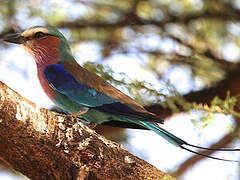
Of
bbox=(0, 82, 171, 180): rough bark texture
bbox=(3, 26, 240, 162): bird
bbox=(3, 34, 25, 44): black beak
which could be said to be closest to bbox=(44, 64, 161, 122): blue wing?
bbox=(3, 26, 240, 162): bird

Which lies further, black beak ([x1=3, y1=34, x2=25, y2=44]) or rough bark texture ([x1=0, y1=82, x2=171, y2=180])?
black beak ([x1=3, y1=34, x2=25, y2=44])

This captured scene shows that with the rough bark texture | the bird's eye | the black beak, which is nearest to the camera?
the rough bark texture

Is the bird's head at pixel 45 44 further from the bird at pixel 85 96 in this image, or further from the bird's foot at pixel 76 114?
the bird's foot at pixel 76 114

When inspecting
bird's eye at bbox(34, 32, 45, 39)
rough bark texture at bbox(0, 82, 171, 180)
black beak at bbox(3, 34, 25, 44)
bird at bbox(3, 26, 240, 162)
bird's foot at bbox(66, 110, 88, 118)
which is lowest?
rough bark texture at bbox(0, 82, 171, 180)

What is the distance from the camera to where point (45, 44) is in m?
2.88

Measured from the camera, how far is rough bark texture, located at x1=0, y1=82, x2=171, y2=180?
2.35m

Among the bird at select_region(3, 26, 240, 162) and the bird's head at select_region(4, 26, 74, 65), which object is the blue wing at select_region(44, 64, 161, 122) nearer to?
the bird at select_region(3, 26, 240, 162)

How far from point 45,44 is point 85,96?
45cm

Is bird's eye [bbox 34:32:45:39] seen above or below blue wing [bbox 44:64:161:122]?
above

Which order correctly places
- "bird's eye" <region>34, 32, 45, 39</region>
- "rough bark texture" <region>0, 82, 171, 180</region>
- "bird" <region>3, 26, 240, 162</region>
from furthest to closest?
"bird's eye" <region>34, 32, 45, 39</region> → "bird" <region>3, 26, 240, 162</region> → "rough bark texture" <region>0, 82, 171, 180</region>

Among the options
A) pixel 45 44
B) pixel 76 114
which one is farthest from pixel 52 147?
pixel 45 44

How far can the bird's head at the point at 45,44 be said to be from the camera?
286 centimetres

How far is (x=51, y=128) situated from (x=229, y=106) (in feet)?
4.01

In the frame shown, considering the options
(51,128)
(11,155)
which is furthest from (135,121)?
(11,155)
